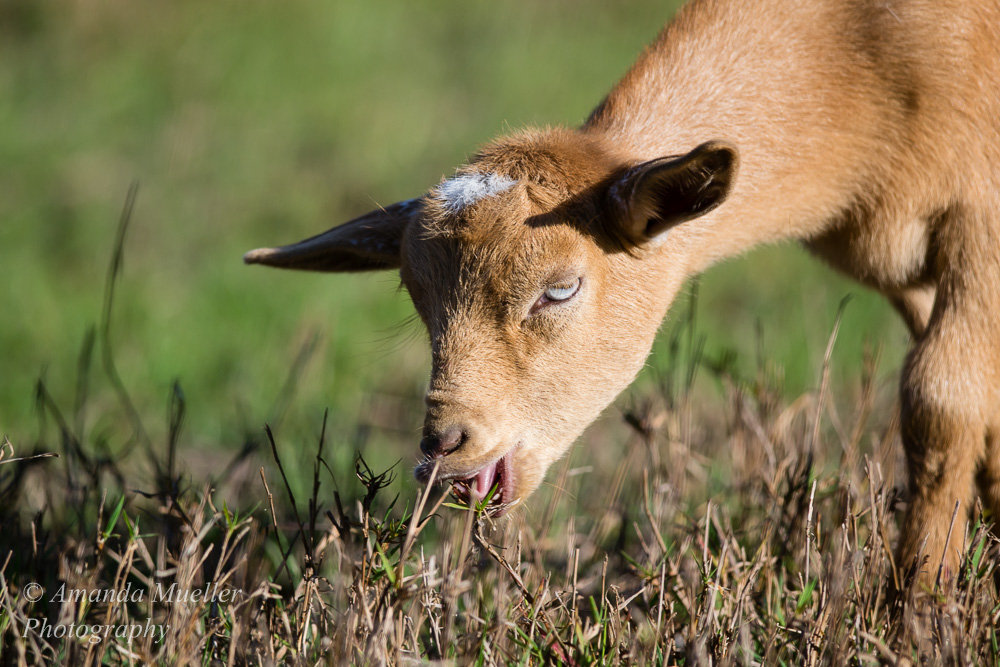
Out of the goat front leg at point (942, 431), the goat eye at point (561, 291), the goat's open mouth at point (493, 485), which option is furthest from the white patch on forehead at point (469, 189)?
the goat front leg at point (942, 431)

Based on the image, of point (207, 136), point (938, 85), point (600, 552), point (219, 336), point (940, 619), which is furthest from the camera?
point (207, 136)

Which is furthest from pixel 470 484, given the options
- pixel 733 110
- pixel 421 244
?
pixel 733 110

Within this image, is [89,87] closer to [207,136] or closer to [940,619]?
[207,136]

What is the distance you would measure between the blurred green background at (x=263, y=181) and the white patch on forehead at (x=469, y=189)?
911mm

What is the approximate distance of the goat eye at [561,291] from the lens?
12.5 ft

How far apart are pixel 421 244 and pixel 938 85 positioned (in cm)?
216

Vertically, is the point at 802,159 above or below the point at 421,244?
above

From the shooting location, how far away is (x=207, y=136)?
10695 mm

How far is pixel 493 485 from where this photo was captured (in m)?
3.76

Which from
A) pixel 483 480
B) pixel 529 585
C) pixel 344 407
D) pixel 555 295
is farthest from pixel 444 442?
pixel 344 407

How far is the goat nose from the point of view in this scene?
3.65 m

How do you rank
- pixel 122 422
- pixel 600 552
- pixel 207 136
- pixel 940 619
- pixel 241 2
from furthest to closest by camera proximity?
pixel 241 2 < pixel 207 136 < pixel 122 422 < pixel 600 552 < pixel 940 619

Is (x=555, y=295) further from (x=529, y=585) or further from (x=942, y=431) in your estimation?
(x=942, y=431)

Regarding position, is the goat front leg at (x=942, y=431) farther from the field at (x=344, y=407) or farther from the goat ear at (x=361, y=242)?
the goat ear at (x=361, y=242)
